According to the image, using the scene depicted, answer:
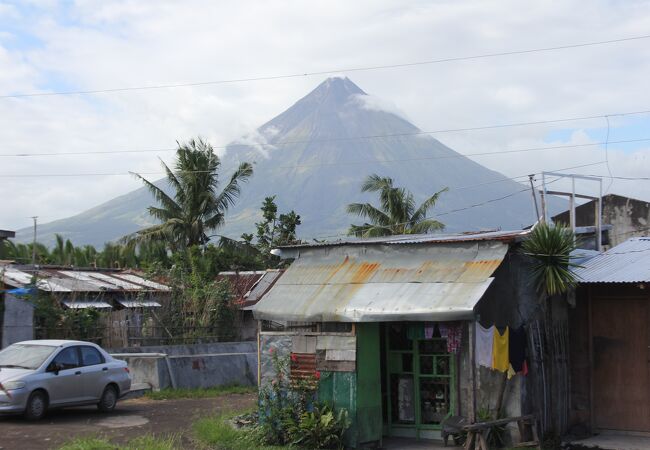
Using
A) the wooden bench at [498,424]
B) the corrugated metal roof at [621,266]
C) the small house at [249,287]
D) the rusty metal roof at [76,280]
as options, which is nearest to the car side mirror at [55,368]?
the rusty metal roof at [76,280]

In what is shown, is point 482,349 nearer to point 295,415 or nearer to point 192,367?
point 295,415

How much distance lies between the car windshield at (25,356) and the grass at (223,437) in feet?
10.6

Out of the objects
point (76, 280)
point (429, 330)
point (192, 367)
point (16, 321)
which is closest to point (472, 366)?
point (429, 330)

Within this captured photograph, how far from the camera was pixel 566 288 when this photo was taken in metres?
12.9

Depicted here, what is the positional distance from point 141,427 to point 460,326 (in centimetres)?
608

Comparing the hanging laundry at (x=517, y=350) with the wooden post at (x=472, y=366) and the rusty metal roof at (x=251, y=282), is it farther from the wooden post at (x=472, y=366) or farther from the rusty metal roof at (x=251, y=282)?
the rusty metal roof at (x=251, y=282)

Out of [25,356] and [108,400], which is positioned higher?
[25,356]

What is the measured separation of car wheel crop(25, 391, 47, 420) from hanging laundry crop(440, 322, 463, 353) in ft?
24.3

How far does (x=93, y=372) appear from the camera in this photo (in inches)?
612

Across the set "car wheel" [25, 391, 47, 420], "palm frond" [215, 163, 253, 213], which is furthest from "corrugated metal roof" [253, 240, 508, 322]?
"palm frond" [215, 163, 253, 213]

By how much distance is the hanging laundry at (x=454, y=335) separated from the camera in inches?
499

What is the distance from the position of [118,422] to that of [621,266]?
9.63 meters

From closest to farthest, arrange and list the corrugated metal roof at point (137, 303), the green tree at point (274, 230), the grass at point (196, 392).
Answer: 1. the grass at point (196, 392)
2. the corrugated metal roof at point (137, 303)
3. the green tree at point (274, 230)

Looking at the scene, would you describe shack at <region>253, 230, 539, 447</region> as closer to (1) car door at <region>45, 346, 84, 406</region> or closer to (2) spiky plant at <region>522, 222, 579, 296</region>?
(2) spiky plant at <region>522, 222, 579, 296</region>
